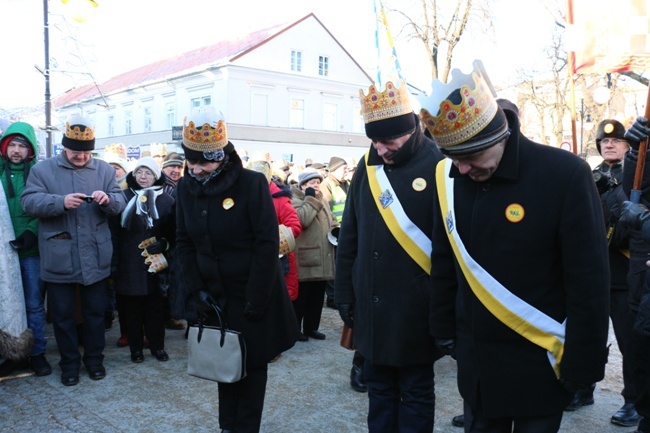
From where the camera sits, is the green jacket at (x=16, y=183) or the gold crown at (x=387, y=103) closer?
the gold crown at (x=387, y=103)

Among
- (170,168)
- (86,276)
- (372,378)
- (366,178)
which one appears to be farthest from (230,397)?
(170,168)

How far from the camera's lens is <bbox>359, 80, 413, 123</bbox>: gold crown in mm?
3463

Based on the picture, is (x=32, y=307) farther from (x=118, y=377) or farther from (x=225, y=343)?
(x=225, y=343)

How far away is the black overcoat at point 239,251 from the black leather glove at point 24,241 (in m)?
2.15

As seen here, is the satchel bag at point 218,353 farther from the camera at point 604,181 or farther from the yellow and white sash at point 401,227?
the camera at point 604,181

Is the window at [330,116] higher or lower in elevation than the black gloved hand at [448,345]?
higher

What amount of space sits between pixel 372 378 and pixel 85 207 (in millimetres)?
3085

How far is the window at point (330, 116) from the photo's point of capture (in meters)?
44.0

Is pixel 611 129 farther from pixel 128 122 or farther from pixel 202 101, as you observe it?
pixel 128 122

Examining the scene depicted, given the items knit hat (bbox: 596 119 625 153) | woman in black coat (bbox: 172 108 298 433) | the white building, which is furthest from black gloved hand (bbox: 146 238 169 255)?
the white building

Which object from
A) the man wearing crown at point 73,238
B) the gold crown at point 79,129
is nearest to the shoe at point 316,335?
the man wearing crown at point 73,238

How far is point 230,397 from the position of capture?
12.9 feet

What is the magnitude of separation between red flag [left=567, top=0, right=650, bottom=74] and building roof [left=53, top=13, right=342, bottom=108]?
117 feet

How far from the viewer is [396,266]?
344 centimetres
